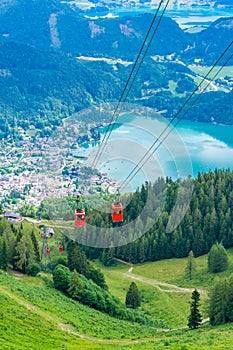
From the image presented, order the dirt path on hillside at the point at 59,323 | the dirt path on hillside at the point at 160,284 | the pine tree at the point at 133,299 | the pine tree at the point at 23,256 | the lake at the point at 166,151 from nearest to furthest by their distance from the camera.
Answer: the dirt path on hillside at the point at 59,323, the pine tree at the point at 23,256, the pine tree at the point at 133,299, the dirt path on hillside at the point at 160,284, the lake at the point at 166,151

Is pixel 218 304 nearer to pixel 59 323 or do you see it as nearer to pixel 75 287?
pixel 59 323

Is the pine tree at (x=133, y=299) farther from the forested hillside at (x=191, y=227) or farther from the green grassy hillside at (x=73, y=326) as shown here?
the forested hillside at (x=191, y=227)

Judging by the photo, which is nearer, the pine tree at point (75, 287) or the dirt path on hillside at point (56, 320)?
the dirt path on hillside at point (56, 320)

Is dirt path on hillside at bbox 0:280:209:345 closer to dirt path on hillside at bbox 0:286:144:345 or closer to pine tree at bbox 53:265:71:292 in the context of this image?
dirt path on hillside at bbox 0:286:144:345

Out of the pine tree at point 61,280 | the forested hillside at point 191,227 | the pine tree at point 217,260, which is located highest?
the forested hillside at point 191,227

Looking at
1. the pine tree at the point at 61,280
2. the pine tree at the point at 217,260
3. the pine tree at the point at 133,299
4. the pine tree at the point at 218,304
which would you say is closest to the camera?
the pine tree at the point at 218,304

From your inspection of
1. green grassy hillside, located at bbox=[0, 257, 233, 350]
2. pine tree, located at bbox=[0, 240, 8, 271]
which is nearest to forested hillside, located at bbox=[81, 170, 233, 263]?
green grassy hillside, located at bbox=[0, 257, 233, 350]

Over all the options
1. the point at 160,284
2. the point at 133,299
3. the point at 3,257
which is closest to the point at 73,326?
the point at 3,257

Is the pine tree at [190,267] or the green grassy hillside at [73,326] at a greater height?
the pine tree at [190,267]

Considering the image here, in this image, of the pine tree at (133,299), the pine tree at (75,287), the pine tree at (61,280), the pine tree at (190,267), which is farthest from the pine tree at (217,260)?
the pine tree at (75,287)
